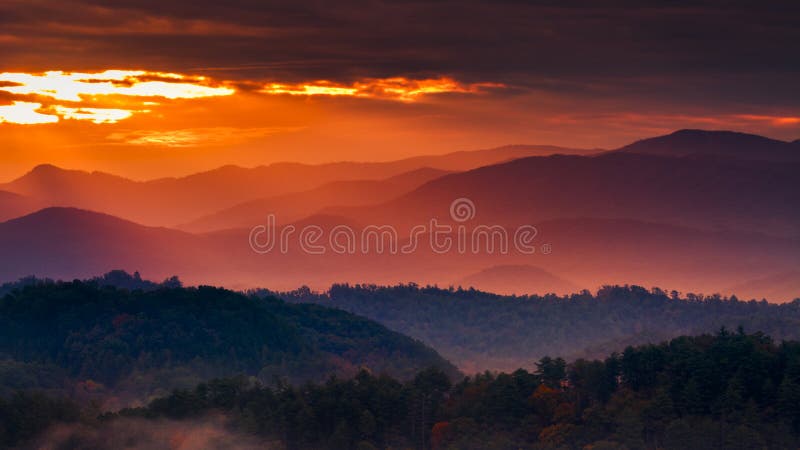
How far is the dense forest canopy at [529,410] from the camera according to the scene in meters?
134

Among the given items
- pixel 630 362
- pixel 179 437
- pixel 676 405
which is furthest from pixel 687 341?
pixel 179 437

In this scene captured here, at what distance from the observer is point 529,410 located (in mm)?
146625

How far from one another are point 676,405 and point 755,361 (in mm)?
11578

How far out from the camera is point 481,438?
14012 cm

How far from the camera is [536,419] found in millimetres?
144250

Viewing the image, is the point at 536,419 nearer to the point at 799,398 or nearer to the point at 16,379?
the point at 799,398

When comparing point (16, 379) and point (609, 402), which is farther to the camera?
point (16, 379)

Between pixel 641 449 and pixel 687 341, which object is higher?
pixel 687 341

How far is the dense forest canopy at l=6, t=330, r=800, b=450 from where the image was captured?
439 ft

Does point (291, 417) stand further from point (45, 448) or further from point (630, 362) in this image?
point (630, 362)

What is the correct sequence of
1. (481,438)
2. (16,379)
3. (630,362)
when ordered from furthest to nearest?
(16,379) → (630,362) → (481,438)

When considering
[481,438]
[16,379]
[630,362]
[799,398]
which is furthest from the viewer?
[16,379]

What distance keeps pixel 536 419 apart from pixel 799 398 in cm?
2977

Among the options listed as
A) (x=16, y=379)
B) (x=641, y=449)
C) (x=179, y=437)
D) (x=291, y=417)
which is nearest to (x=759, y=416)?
(x=641, y=449)
